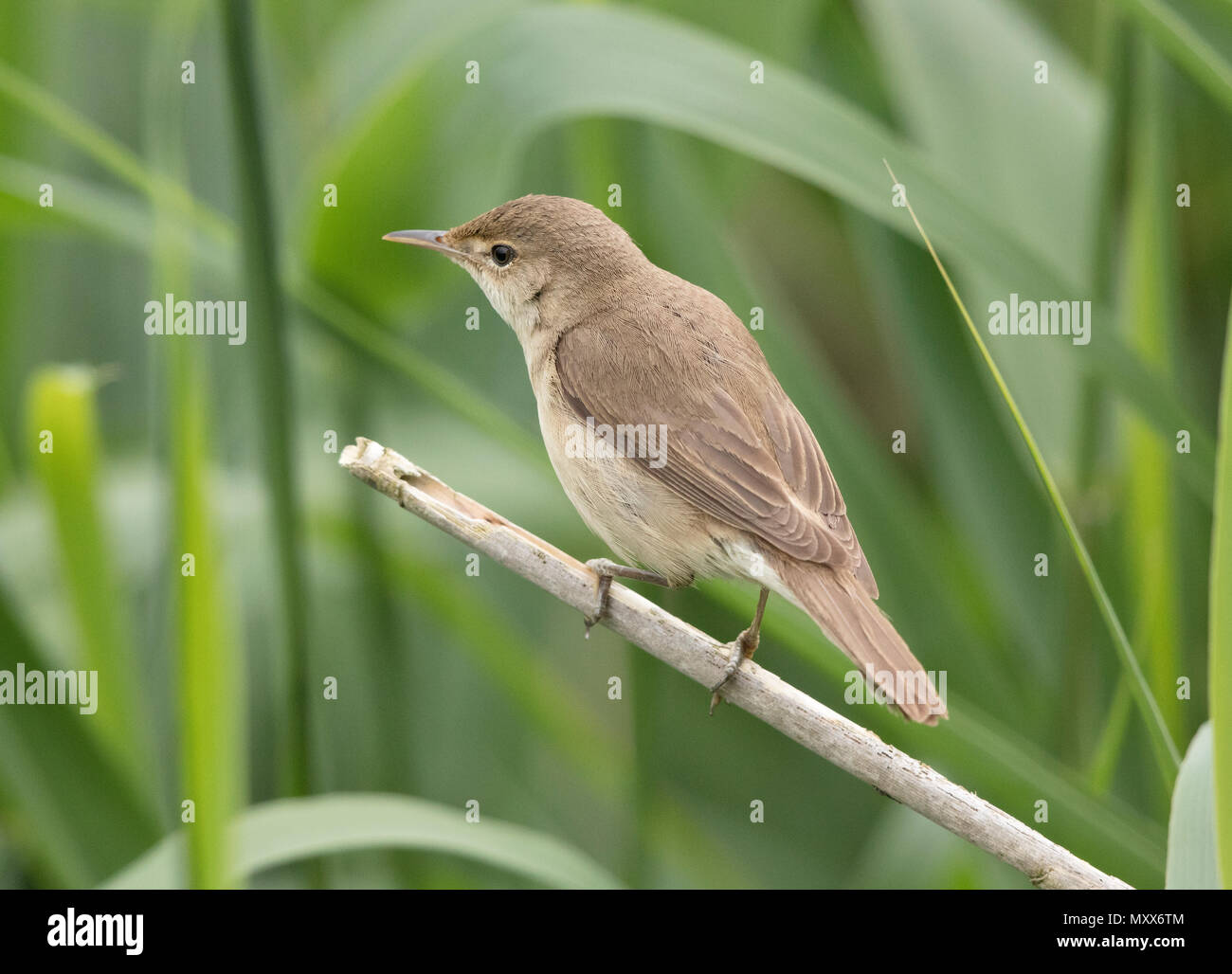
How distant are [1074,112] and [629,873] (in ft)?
7.67

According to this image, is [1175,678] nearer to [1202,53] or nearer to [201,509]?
[1202,53]

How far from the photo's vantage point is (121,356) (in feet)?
11.7

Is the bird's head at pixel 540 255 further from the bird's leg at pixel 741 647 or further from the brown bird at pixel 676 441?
the bird's leg at pixel 741 647

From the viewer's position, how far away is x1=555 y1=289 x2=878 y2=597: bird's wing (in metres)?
2.11

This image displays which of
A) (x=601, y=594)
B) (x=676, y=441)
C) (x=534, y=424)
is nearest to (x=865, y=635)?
(x=601, y=594)

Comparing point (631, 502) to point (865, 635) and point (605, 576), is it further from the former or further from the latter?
point (865, 635)

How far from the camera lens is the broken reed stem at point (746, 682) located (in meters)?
1.65

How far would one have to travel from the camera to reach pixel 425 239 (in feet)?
7.95

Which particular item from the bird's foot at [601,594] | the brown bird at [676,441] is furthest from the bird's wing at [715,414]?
the bird's foot at [601,594]

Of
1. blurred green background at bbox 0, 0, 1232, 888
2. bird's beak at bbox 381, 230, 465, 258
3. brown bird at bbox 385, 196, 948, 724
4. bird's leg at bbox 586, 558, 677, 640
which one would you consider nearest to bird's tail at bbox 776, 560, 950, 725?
brown bird at bbox 385, 196, 948, 724

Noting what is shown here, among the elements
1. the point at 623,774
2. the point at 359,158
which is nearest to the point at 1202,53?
the point at 359,158

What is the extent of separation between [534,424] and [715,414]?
0.98 m

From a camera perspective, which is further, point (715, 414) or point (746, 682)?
point (715, 414)

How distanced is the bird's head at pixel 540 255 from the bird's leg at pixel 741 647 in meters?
0.78
